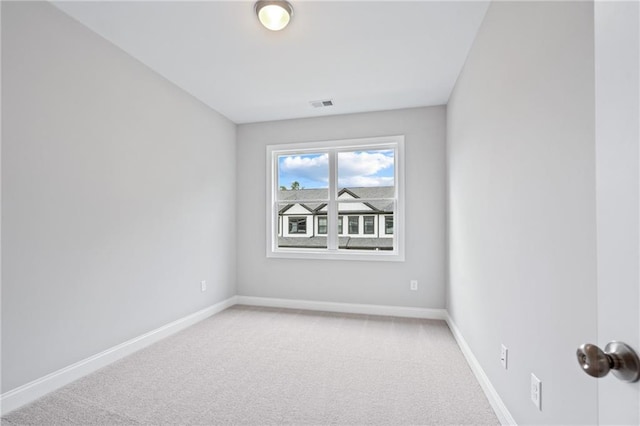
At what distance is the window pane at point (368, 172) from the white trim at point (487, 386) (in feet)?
6.15

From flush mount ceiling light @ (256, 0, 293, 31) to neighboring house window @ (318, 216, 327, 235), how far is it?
8.12 feet

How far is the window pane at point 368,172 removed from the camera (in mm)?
3920

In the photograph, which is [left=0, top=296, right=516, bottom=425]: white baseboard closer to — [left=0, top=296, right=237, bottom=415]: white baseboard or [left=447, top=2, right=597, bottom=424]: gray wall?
[left=0, top=296, right=237, bottom=415]: white baseboard

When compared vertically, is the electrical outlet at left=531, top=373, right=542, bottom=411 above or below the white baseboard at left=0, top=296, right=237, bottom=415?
above

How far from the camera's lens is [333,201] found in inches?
161

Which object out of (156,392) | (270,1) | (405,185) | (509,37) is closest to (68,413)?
(156,392)

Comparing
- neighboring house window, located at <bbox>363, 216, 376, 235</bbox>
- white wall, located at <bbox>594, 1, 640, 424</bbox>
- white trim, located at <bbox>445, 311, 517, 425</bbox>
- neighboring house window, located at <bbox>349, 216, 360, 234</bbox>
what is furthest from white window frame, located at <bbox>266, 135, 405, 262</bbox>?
white wall, located at <bbox>594, 1, 640, 424</bbox>

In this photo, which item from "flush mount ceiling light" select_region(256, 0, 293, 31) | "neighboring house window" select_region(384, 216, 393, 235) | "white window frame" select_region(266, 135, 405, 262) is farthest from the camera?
"neighboring house window" select_region(384, 216, 393, 235)

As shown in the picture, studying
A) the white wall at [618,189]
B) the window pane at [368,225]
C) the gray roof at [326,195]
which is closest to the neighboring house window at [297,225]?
the gray roof at [326,195]

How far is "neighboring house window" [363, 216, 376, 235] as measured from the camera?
3961mm

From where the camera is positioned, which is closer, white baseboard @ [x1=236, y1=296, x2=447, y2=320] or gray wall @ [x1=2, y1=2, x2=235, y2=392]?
gray wall @ [x1=2, y1=2, x2=235, y2=392]

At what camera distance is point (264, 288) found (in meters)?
4.18

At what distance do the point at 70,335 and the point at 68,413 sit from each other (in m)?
0.55

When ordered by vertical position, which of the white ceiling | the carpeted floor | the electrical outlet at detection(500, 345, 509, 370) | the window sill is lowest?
the carpeted floor
